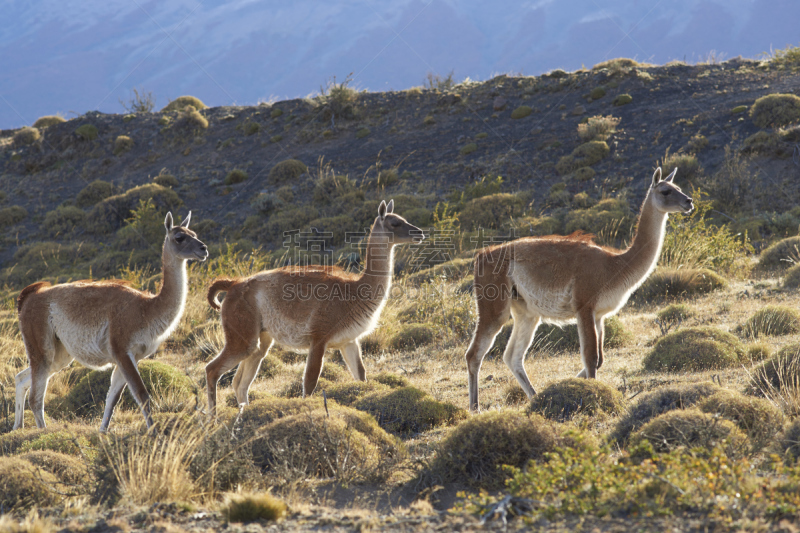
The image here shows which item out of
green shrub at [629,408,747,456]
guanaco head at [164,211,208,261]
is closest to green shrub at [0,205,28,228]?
guanaco head at [164,211,208,261]

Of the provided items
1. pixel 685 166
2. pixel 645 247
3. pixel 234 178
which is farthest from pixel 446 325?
pixel 234 178

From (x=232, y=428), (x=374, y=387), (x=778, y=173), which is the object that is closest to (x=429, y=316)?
(x=374, y=387)

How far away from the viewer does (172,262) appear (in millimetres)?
6660

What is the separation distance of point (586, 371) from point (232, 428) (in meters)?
3.83

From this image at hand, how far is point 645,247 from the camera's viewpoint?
722 cm

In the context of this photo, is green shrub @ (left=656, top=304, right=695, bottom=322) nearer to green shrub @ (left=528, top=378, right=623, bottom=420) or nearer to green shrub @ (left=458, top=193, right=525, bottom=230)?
green shrub @ (left=528, top=378, right=623, bottom=420)

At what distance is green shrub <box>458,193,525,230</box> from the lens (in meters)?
20.0

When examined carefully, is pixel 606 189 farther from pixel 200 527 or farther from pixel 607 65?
pixel 200 527

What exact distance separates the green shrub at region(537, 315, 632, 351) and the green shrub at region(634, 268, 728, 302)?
8.11 ft

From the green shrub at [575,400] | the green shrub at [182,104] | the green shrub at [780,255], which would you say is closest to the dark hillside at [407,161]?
the green shrub at [182,104]

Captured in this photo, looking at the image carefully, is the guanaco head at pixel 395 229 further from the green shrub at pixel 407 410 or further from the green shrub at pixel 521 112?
the green shrub at pixel 521 112

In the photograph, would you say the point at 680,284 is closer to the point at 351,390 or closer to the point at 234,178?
the point at 351,390

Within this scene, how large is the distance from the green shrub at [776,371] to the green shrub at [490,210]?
44.2 feet

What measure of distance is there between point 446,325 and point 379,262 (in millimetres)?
3753
